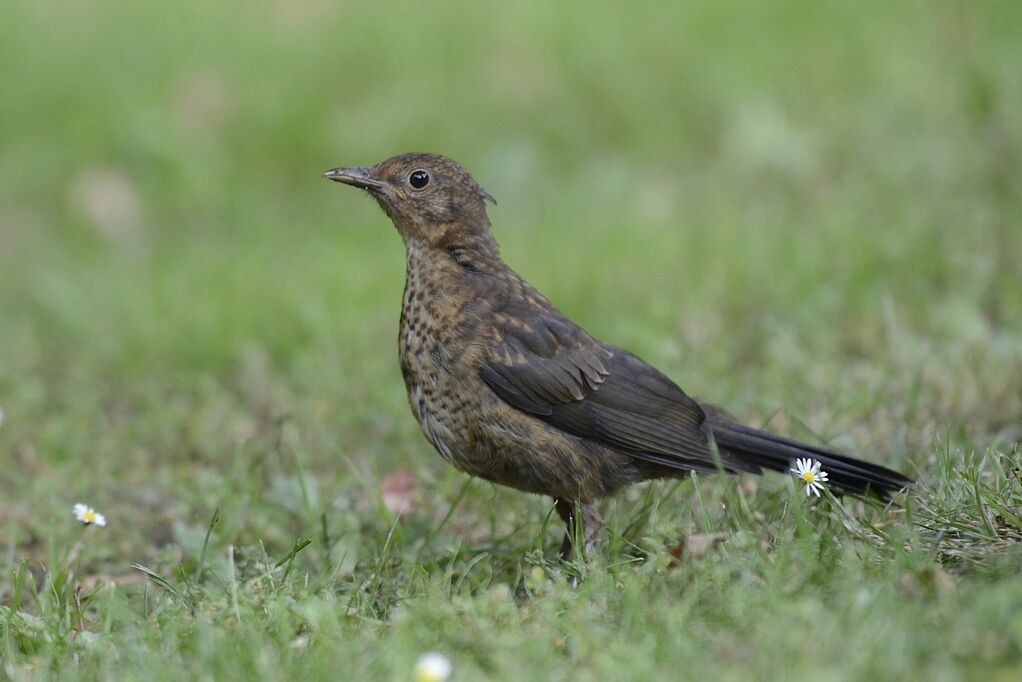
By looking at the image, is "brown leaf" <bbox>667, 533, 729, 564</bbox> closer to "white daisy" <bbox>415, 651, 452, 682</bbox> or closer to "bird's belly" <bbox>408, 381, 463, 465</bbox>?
"bird's belly" <bbox>408, 381, 463, 465</bbox>

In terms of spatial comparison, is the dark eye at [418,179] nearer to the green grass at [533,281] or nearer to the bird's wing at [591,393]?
the bird's wing at [591,393]

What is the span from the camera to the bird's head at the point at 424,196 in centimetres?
488

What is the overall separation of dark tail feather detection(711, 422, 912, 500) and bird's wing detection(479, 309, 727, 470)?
79 millimetres

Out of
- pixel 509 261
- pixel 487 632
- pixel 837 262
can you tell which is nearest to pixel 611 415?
pixel 487 632

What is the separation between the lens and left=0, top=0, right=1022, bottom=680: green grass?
333cm

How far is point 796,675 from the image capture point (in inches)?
105

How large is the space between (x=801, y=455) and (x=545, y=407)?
828 millimetres

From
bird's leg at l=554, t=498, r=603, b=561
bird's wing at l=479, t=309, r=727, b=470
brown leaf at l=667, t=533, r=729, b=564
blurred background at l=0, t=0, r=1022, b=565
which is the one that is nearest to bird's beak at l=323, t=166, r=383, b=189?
bird's wing at l=479, t=309, r=727, b=470

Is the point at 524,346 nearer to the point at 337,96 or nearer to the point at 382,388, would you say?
the point at 382,388

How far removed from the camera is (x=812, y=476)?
13.7 feet

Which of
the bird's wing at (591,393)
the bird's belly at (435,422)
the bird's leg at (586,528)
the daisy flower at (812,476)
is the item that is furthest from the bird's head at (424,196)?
the daisy flower at (812,476)

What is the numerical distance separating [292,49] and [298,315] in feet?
11.8

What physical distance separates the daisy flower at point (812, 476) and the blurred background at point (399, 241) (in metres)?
0.48

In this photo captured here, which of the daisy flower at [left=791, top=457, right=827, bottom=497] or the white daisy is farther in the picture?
the daisy flower at [left=791, top=457, right=827, bottom=497]
